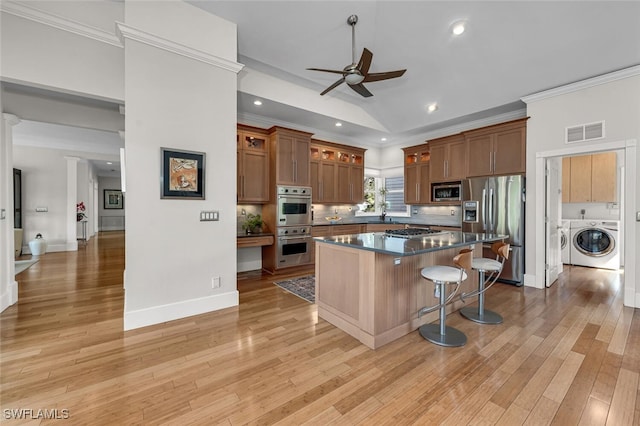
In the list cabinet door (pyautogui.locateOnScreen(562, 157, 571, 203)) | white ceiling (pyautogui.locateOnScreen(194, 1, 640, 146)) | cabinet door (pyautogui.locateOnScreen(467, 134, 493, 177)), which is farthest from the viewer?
cabinet door (pyautogui.locateOnScreen(562, 157, 571, 203))

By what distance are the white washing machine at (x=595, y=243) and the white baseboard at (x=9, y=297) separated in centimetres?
979

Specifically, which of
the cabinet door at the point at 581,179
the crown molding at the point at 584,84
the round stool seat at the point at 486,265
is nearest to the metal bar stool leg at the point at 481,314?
the round stool seat at the point at 486,265

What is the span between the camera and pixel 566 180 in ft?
18.8

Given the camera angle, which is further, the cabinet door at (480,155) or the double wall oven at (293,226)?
the double wall oven at (293,226)

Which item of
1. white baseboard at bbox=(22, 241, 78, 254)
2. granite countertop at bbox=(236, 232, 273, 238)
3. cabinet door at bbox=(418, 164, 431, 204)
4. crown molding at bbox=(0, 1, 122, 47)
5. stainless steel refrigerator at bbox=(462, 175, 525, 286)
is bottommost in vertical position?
white baseboard at bbox=(22, 241, 78, 254)

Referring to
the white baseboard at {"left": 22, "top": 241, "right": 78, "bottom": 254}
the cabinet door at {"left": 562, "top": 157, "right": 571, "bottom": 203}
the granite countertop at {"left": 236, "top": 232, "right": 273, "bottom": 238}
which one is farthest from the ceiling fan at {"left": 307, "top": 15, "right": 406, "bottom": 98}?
the white baseboard at {"left": 22, "top": 241, "right": 78, "bottom": 254}

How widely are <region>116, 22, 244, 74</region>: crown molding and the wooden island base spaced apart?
2.54 meters

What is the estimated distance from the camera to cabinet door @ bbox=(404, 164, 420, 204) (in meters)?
6.15

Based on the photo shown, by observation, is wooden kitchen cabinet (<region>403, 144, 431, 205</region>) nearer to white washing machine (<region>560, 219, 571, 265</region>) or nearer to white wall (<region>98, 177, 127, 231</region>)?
white washing machine (<region>560, 219, 571, 265</region>)

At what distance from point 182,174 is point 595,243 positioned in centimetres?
780

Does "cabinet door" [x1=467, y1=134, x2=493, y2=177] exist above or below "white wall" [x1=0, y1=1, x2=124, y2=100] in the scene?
below

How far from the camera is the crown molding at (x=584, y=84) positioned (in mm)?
3406

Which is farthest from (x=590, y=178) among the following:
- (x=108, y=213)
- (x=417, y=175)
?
(x=108, y=213)

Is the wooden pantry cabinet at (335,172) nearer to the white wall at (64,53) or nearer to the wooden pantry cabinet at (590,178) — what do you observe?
the white wall at (64,53)
